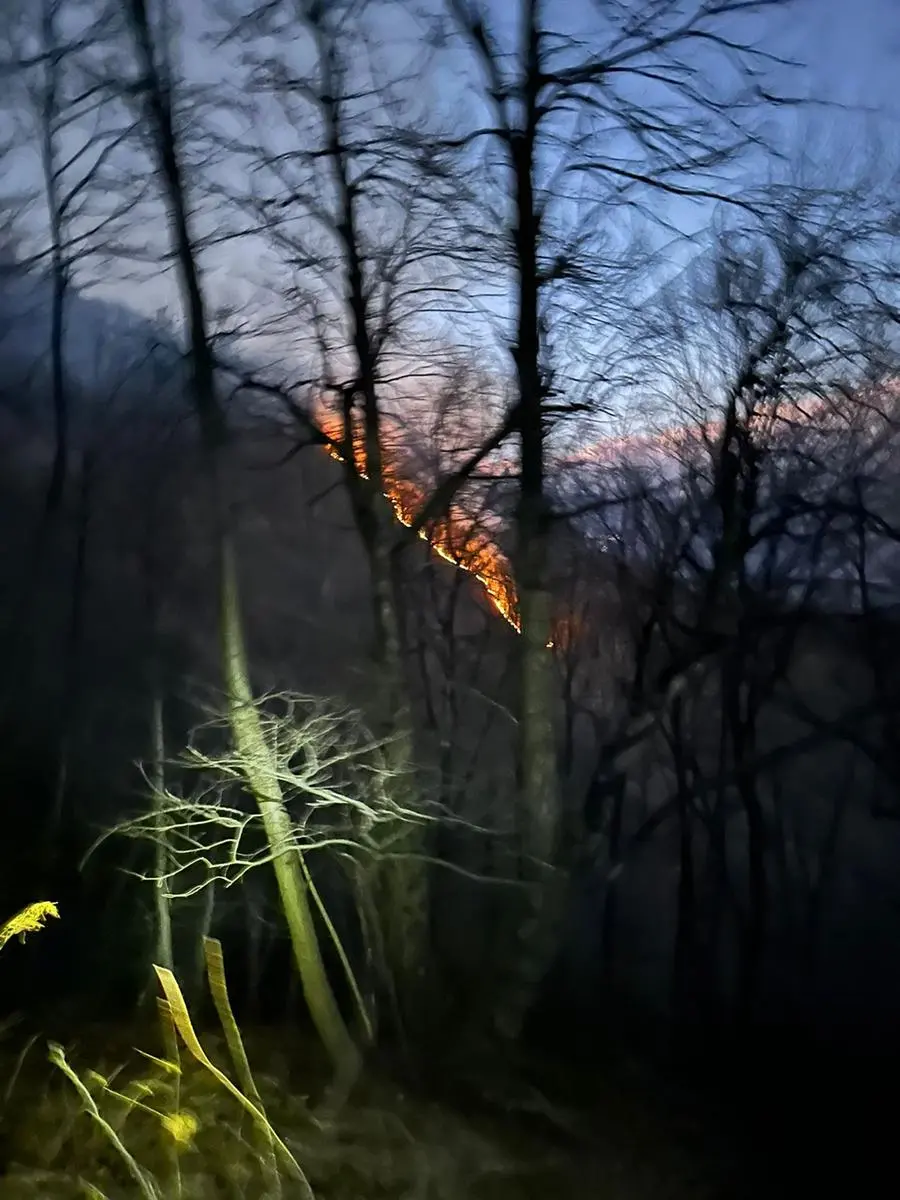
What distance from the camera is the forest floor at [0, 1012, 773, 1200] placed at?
4.45m

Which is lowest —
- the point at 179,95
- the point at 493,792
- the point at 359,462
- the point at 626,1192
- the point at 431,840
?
the point at 626,1192

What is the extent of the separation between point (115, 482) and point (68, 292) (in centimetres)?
151

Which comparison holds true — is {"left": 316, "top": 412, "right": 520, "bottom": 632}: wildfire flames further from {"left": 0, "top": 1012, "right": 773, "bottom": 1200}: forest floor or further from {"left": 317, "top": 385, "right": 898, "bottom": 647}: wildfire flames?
{"left": 0, "top": 1012, "right": 773, "bottom": 1200}: forest floor

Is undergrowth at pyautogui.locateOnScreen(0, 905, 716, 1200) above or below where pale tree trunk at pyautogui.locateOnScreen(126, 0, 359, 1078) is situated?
below

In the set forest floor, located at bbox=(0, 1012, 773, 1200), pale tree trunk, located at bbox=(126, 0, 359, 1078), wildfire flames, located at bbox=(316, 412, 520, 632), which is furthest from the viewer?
wildfire flames, located at bbox=(316, 412, 520, 632)

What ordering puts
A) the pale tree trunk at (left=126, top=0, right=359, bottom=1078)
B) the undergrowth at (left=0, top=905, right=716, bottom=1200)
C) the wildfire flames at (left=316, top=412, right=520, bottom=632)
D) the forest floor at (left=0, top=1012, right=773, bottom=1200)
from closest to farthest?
the undergrowth at (left=0, top=905, right=716, bottom=1200) → the forest floor at (left=0, top=1012, right=773, bottom=1200) → the pale tree trunk at (left=126, top=0, right=359, bottom=1078) → the wildfire flames at (left=316, top=412, right=520, bottom=632)

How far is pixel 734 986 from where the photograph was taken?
10.5 m

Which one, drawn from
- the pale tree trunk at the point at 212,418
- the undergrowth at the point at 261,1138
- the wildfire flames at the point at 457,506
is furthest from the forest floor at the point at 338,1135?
the wildfire flames at the point at 457,506

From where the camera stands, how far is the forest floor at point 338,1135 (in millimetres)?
4449

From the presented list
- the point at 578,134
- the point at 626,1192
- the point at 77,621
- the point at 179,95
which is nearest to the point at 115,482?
the point at 77,621

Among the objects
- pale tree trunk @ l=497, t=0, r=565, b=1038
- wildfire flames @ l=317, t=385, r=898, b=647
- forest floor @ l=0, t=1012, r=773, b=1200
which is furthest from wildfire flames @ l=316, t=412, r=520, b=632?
forest floor @ l=0, t=1012, r=773, b=1200

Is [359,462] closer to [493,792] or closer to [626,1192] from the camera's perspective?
[493,792]

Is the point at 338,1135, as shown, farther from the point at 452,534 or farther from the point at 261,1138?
the point at 452,534

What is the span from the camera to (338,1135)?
4941mm
